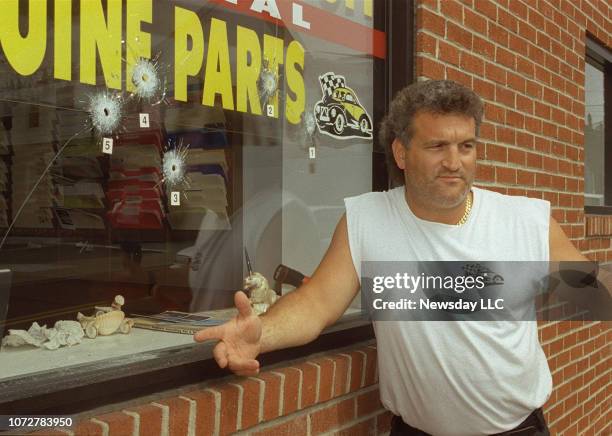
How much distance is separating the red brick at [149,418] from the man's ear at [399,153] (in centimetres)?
114

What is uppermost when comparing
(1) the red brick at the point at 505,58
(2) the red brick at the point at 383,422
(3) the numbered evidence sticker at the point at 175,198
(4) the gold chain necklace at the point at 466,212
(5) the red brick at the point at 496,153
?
(1) the red brick at the point at 505,58

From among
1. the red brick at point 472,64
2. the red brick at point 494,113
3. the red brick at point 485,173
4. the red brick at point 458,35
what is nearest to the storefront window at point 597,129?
the red brick at point 494,113

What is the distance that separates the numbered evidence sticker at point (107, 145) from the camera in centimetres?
276

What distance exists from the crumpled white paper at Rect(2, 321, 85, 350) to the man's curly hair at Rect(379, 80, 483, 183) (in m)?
1.23

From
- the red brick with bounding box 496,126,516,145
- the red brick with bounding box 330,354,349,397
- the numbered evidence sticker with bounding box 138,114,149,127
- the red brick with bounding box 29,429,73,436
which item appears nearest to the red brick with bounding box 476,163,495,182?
the red brick with bounding box 496,126,516,145

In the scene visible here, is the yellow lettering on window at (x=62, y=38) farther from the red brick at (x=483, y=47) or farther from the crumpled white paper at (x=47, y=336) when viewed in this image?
the red brick at (x=483, y=47)

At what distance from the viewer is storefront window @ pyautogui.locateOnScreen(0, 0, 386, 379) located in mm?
2287

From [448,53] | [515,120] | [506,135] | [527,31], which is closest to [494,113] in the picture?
[506,135]

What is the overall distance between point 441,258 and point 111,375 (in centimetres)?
107

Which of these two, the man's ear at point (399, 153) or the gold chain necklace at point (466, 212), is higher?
the man's ear at point (399, 153)

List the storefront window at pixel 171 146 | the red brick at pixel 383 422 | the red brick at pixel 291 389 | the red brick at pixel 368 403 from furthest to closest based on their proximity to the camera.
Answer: the red brick at pixel 383 422 → the red brick at pixel 368 403 → the storefront window at pixel 171 146 → the red brick at pixel 291 389

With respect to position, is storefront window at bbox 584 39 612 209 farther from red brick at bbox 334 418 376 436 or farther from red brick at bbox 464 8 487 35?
red brick at bbox 334 418 376 436

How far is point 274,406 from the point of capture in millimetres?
Answer: 2131

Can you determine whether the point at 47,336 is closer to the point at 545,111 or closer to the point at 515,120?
the point at 515,120
